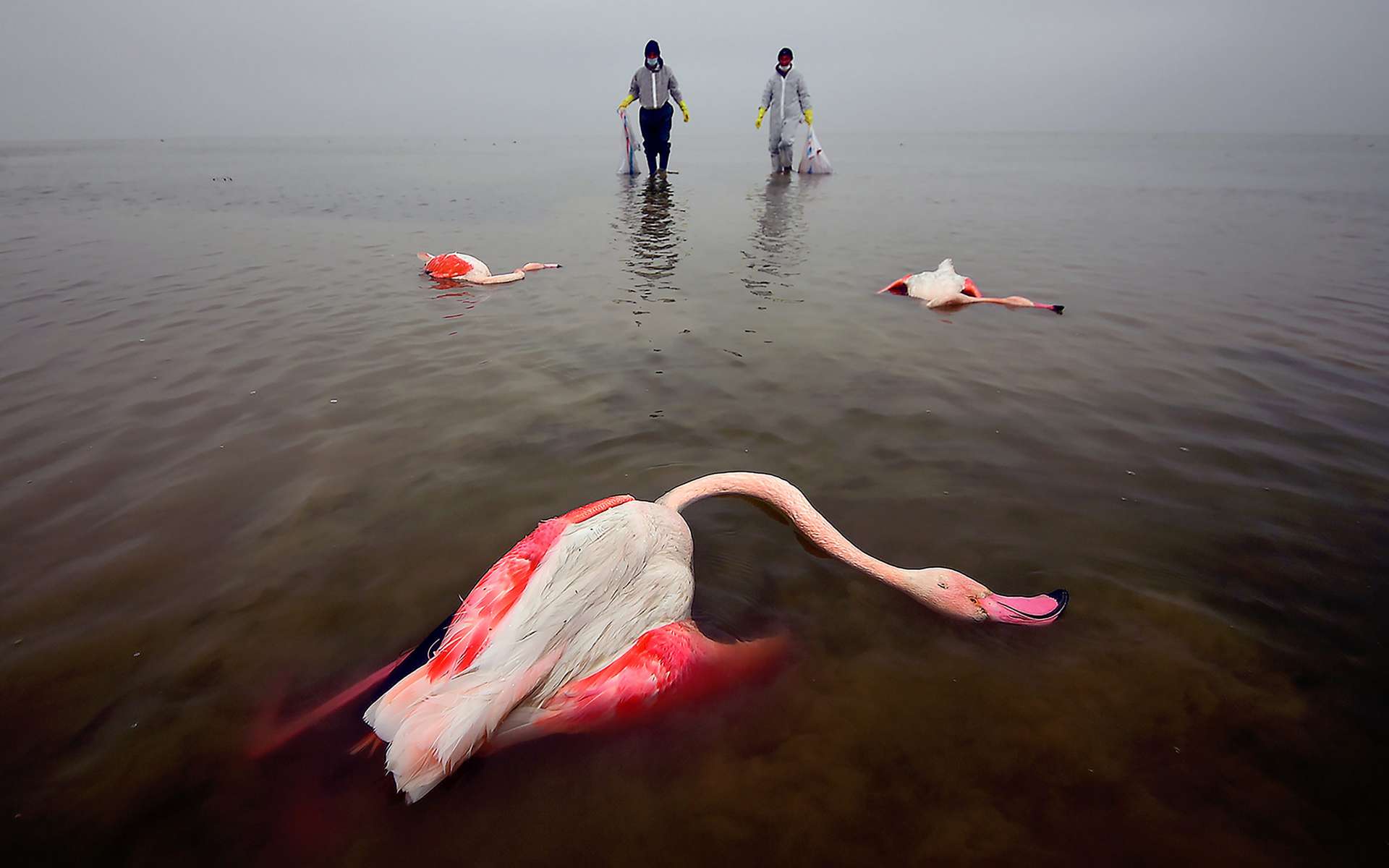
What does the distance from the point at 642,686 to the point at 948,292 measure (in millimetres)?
6676

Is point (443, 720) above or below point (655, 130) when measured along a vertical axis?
→ below

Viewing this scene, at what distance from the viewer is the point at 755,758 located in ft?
7.25

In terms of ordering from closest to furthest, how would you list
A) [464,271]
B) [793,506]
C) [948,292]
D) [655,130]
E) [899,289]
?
[793,506] < [948,292] < [899,289] < [464,271] < [655,130]

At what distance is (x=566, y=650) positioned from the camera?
7.29 feet

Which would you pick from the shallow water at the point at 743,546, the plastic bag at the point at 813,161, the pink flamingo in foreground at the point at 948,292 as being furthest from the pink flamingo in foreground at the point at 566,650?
the plastic bag at the point at 813,161

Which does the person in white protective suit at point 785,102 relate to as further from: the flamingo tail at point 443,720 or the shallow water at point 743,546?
the flamingo tail at point 443,720

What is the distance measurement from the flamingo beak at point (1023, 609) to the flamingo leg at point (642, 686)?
42.8 inches

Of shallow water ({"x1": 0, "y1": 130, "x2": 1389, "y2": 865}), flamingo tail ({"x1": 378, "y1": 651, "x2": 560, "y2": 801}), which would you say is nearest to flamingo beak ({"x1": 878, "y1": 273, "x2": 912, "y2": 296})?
shallow water ({"x1": 0, "y1": 130, "x2": 1389, "y2": 865})

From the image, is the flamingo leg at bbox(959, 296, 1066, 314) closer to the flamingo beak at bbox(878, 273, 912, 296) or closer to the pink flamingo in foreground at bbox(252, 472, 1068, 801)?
the flamingo beak at bbox(878, 273, 912, 296)

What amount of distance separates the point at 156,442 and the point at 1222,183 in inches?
1140

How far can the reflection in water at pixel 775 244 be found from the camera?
8.58m

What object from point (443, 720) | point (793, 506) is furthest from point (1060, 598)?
point (443, 720)

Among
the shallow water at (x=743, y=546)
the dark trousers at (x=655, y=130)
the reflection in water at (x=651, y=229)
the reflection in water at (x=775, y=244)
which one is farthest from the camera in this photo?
the dark trousers at (x=655, y=130)

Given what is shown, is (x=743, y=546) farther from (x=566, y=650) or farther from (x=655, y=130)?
(x=655, y=130)
